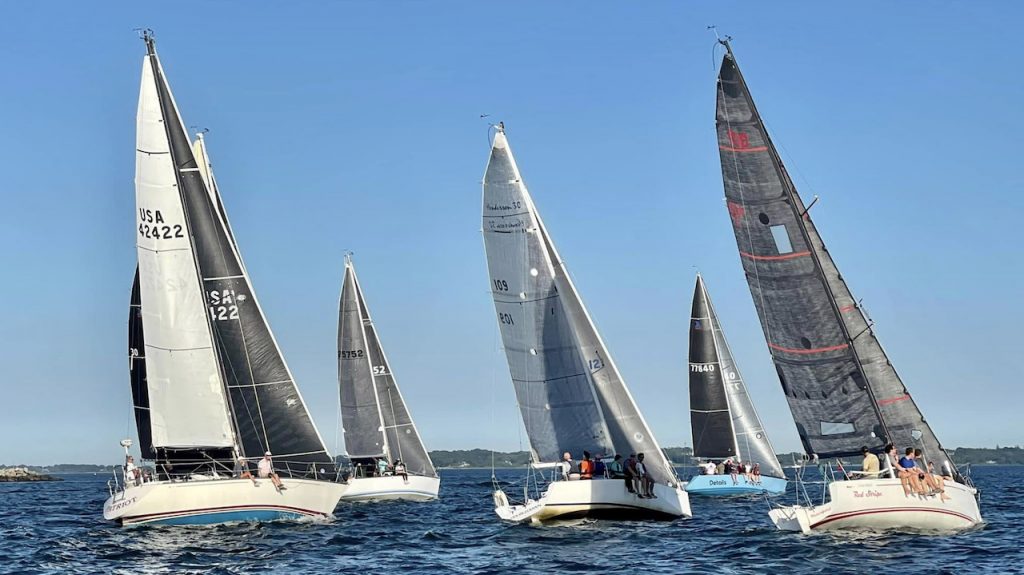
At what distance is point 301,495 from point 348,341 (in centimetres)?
2095

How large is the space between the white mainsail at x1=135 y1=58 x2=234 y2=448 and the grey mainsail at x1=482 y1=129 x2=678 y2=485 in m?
7.80

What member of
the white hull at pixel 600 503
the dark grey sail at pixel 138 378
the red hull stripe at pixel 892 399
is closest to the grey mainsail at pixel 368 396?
the dark grey sail at pixel 138 378

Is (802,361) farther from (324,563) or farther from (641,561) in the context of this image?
(324,563)

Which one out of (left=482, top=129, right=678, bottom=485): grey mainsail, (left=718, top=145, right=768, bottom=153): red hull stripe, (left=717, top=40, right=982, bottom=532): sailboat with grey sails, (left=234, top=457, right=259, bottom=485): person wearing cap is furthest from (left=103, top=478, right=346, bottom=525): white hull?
(left=718, top=145, right=768, bottom=153): red hull stripe

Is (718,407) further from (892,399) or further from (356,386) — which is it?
(892,399)

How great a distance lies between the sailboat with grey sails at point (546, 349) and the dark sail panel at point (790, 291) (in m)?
4.65

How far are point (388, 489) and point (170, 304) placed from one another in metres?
18.2

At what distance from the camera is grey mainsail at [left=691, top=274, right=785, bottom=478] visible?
52000 millimetres

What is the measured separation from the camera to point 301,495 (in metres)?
30.2

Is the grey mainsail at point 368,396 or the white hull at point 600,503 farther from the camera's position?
the grey mainsail at point 368,396

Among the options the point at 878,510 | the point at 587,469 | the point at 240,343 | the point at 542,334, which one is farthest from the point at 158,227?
the point at 878,510

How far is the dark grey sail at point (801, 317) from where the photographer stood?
27.2 m

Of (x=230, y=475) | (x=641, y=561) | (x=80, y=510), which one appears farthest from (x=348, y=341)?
(x=641, y=561)

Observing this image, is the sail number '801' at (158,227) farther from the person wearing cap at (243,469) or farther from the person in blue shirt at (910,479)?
the person in blue shirt at (910,479)
